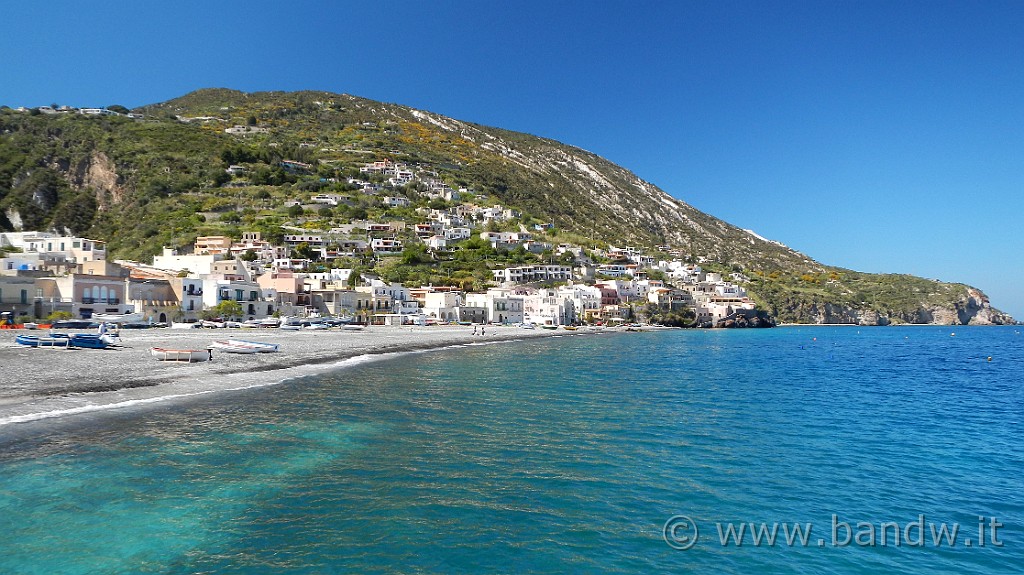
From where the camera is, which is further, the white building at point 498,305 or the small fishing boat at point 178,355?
the white building at point 498,305

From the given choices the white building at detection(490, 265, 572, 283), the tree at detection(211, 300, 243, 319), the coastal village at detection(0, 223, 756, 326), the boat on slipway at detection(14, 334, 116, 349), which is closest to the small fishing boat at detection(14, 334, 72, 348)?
the boat on slipway at detection(14, 334, 116, 349)

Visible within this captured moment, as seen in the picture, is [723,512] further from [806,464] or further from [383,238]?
[383,238]

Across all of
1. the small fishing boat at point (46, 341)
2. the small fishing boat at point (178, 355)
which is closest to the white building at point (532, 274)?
the small fishing boat at point (178, 355)

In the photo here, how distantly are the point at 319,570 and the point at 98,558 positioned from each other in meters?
3.34

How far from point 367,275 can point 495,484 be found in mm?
82169

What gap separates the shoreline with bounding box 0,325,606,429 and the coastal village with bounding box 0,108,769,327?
16.2m

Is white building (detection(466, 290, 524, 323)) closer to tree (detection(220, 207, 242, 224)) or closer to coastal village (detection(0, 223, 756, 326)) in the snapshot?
coastal village (detection(0, 223, 756, 326))

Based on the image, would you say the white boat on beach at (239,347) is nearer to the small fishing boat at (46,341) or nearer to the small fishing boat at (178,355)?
the small fishing boat at (178,355)

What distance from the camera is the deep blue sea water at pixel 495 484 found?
29.5 feet

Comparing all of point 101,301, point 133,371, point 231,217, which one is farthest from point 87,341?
point 231,217

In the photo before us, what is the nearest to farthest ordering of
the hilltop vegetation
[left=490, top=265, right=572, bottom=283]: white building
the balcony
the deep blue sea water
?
1. the deep blue sea water
2. the balcony
3. [left=490, top=265, right=572, bottom=283]: white building
4. the hilltop vegetation

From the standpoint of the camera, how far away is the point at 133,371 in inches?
1010

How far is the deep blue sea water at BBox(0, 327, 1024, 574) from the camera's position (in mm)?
8984

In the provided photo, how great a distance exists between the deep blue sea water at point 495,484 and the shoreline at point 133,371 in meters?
1.79
